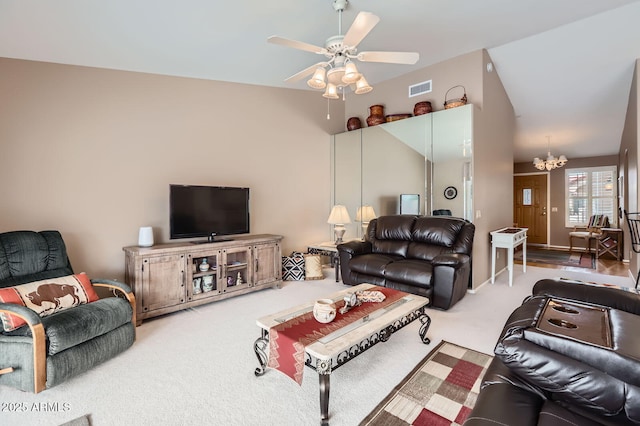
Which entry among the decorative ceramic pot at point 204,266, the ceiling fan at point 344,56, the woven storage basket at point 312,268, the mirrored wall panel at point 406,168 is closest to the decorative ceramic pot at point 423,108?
the mirrored wall panel at point 406,168

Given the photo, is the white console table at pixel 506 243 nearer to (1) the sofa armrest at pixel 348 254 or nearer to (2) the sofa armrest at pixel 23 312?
(1) the sofa armrest at pixel 348 254

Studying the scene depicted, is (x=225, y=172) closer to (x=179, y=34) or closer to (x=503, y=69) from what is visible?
(x=179, y=34)

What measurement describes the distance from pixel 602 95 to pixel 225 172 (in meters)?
6.44

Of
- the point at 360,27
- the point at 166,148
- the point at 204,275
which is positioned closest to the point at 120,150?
the point at 166,148

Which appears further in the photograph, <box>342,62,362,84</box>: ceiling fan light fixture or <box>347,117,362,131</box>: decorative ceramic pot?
<box>347,117,362,131</box>: decorative ceramic pot

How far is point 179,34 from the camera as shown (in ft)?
10.3

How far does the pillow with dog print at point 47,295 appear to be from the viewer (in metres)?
2.13

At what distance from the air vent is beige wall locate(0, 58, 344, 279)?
79.3 inches

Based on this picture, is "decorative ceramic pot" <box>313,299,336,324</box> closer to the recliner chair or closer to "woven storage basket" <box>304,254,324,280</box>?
the recliner chair

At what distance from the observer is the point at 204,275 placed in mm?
3643

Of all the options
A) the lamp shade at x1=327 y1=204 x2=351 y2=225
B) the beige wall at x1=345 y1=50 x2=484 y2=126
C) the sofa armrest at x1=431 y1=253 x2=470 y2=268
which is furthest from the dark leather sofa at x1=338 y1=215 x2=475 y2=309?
the beige wall at x1=345 y1=50 x2=484 y2=126

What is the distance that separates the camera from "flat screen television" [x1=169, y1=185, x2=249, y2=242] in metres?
3.56

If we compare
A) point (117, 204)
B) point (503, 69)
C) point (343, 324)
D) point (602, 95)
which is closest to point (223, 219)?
point (117, 204)

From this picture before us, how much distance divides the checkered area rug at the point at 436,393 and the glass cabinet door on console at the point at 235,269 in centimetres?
247
